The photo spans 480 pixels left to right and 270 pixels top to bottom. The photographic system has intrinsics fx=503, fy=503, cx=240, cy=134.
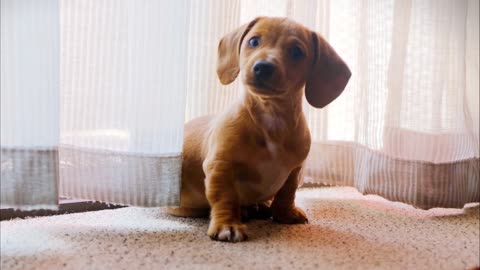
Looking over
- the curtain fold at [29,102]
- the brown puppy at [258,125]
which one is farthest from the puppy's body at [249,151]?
the curtain fold at [29,102]

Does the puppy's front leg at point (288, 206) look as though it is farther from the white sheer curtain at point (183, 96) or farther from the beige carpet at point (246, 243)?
the white sheer curtain at point (183, 96)

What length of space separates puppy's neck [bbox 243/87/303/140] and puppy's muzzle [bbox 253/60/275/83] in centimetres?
11

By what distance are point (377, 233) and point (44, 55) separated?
0.84 meters

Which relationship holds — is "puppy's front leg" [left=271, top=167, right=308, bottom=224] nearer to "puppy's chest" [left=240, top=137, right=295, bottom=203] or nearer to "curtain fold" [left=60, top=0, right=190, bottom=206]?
"puppy's chest" [left=240, top=137, right=295, bottom=203]

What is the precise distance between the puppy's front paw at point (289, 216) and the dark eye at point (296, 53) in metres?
0.39

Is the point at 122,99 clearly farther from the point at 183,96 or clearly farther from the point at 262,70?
the point at 262,70

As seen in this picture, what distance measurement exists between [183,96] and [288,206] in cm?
39

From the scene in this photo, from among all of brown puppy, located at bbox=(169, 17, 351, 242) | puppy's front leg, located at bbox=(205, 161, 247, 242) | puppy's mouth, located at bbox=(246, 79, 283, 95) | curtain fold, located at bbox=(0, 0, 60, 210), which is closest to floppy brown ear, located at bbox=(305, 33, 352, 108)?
brown puppy, located at bbox=(169, 17, 351, 242)

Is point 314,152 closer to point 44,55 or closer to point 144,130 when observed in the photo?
point 144,130

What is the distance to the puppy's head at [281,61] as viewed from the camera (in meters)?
1.07

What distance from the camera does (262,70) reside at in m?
1.04

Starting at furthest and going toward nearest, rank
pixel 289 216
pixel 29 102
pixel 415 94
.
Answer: pixel 415 94 < pixel 289 216 < pixel 29 102

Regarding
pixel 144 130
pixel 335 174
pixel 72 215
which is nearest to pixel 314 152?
pixel 335 174

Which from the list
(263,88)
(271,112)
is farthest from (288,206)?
(263,88)
